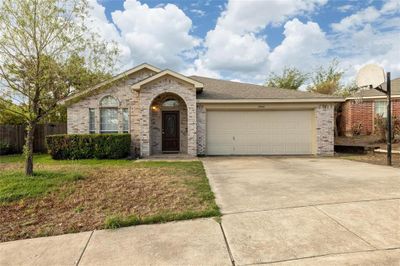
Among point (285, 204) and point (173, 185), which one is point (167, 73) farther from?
point (285, 204)

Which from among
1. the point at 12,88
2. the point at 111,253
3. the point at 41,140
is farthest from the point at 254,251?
the point at 41,140

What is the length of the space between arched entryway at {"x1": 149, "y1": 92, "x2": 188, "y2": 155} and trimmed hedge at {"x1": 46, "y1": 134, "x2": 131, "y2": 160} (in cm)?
224

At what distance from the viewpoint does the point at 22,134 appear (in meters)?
14.6

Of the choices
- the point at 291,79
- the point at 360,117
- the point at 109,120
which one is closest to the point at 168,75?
the point at 109,120

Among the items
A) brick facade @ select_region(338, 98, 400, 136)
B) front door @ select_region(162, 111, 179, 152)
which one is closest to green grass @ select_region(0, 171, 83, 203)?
front door @ select_region(162, 111, 179, 152)

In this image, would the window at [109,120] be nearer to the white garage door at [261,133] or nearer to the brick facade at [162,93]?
the brick facade at [162,93]

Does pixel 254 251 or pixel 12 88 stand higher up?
pixel 12 88

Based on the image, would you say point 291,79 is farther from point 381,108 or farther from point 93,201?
point 93,201

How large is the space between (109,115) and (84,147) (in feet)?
7.49

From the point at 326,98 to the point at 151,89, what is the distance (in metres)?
8.78

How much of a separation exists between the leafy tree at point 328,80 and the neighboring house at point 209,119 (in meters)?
11.8

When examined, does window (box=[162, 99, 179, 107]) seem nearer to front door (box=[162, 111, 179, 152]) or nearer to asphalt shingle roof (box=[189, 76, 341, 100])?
front door (box=[162, 111, 179, 152])

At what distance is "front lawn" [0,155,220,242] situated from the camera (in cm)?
401

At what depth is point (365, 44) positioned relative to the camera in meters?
12.7
